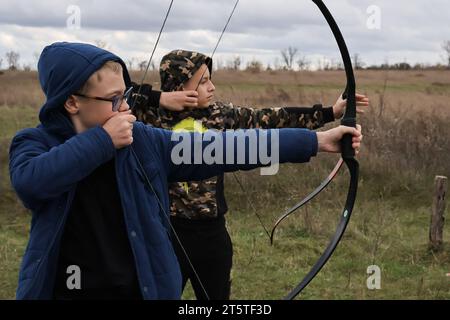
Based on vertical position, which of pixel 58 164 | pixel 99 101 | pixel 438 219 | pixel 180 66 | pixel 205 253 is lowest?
pixel 438 219

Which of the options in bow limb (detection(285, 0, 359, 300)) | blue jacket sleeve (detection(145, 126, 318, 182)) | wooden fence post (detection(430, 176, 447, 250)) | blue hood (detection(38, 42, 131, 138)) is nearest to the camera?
blue hood (detection(38, 42, 131, 138))

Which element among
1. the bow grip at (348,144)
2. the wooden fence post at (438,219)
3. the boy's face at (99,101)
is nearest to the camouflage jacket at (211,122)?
the bow grip at (348,144)

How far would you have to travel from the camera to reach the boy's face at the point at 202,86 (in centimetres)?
274

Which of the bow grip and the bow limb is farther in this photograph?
the bow limb

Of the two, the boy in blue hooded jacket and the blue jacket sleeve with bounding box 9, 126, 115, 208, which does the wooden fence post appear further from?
the blue jacket sleeve with bounding box 9, 126, 115, 208

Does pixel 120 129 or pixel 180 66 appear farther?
pixel 180 66

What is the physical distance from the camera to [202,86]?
2.75m

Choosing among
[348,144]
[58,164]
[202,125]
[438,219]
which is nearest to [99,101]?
[58,164]

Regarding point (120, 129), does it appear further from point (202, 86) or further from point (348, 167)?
point (202, 86)

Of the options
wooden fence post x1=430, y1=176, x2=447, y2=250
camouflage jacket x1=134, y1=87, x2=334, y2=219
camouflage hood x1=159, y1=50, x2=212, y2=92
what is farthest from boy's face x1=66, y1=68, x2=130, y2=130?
wooden fence post x1=430, y1=176, x2=447, y2=250

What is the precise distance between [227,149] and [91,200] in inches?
16.9

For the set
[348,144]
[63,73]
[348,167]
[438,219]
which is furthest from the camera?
[438,219]

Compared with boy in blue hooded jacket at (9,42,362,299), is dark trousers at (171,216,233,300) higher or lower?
lower

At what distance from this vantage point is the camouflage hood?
279 cm
